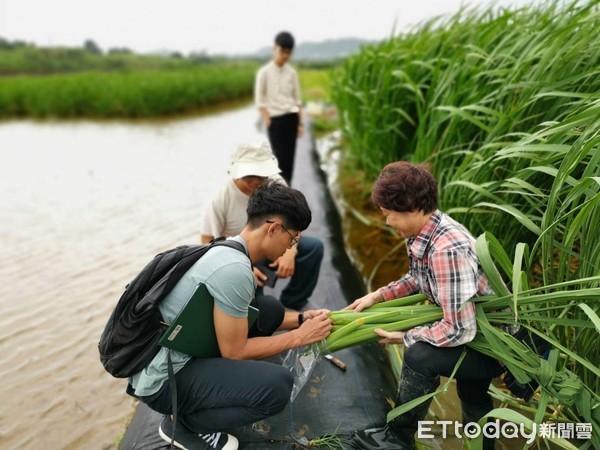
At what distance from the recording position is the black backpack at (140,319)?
140 centimetres

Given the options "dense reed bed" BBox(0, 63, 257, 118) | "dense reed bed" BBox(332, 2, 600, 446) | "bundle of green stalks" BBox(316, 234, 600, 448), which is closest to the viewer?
"bundle of green stalks" BBox(316, 234, 600, 448)

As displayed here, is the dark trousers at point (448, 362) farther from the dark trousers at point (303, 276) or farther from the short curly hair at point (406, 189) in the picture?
the dark trousers at point (303, 276)

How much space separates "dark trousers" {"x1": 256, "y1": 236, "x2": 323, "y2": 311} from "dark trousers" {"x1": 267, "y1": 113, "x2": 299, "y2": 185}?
1737 millimetres

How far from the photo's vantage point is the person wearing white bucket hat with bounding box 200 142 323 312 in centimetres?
212

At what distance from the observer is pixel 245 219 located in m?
2.29

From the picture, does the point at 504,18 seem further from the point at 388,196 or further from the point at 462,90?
the point at 388,196

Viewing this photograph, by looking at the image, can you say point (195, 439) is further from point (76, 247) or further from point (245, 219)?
point (76, 247)

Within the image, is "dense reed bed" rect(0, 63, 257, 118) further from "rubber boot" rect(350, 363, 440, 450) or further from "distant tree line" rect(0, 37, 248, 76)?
"distant tree line" rect(0, 37, 248, 76)

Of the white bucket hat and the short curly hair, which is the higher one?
the short curly hair

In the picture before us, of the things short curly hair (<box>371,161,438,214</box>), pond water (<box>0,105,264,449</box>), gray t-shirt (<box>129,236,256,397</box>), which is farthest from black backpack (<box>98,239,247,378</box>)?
pond water (<box>0,105,264,449</box>)

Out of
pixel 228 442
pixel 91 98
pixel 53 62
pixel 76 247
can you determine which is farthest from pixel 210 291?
pixel 53 62

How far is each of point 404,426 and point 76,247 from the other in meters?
3.27

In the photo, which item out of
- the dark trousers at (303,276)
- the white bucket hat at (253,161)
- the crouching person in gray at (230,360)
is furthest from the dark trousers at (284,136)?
the crouching person in gray at (230,360)

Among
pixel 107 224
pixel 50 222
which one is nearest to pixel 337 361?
pixel 107 224
